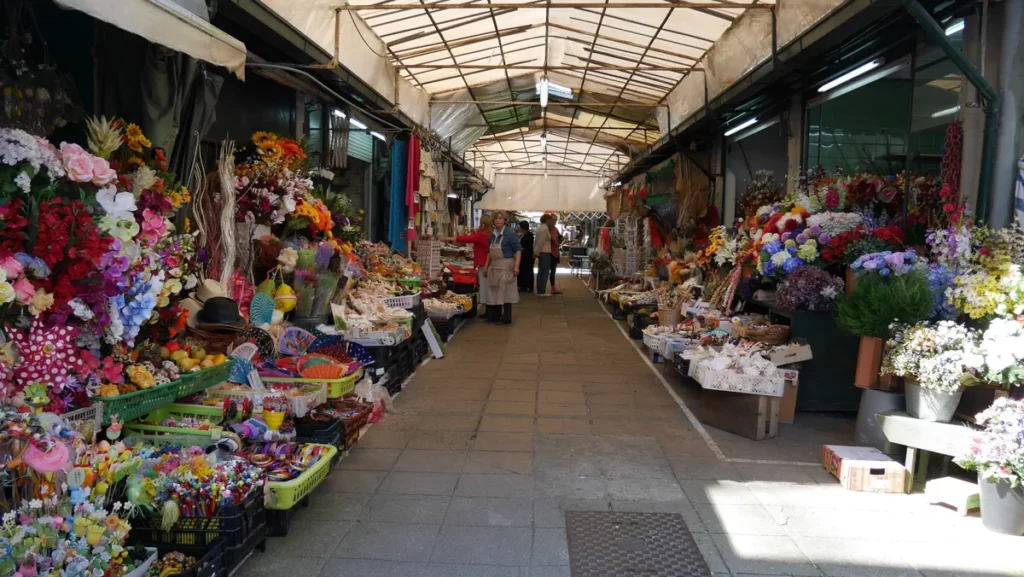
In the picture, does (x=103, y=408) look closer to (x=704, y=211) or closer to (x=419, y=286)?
(x=419, y=286)

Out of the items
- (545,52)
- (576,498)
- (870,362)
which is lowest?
(576,498)

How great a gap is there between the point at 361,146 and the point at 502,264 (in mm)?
3022

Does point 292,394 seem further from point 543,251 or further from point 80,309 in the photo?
point 543,251

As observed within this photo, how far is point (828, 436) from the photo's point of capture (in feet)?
20.4

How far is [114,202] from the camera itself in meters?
3.78

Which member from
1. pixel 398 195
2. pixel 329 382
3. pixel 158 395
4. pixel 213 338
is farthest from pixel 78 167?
pixel 398 195

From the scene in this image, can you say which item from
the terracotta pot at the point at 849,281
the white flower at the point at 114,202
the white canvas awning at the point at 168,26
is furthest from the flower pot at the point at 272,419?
the terracotta pot at the point at 849,281

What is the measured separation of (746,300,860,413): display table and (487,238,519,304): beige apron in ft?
20.5

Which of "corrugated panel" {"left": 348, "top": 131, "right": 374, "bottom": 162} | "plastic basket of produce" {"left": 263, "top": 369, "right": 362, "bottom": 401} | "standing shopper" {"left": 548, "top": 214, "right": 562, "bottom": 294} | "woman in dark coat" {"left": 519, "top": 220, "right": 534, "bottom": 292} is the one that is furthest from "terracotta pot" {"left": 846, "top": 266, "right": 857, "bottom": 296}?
"woman in dark coat" {"left": 519, "top": 220, "right": 534, "bottom": 292}

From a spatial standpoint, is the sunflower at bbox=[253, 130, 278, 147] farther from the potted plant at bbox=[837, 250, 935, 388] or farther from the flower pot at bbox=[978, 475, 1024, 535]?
the flower pot at bbox=[978, 475, 1024, 535]

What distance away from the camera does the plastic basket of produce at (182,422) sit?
423 centimetres

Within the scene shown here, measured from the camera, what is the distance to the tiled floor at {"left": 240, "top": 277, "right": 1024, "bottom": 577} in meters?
3.80

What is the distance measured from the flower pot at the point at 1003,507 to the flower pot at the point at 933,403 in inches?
25.0

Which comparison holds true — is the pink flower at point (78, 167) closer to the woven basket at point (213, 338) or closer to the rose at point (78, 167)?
the rose at point (78, 167)
